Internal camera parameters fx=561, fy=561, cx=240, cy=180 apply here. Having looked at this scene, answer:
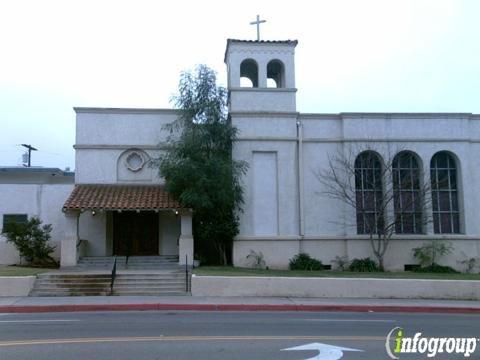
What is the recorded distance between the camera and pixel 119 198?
82.5ft

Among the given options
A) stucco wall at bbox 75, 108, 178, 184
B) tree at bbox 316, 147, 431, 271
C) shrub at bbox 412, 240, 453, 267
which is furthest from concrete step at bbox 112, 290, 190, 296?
shrub at bbox 412, 240, 453, 267

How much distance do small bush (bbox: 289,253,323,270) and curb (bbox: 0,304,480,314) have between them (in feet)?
28.3

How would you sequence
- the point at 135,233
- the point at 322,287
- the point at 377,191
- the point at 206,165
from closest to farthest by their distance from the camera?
the point at 322,287
the point at 206,165
the point at 377,191
the point at 135,233

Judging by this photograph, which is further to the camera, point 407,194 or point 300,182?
point 407,194

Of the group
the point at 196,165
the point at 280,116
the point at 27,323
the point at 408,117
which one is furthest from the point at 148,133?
the point at 27,323

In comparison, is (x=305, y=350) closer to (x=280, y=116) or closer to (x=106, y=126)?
(x=280, y=116)

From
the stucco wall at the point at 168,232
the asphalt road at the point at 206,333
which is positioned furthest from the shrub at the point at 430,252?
the stucco wall at the point at 168,232

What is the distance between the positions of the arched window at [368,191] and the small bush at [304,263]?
2.69 m

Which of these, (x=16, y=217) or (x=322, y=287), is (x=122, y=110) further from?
(x=322, y=287)

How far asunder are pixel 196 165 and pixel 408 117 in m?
10.7

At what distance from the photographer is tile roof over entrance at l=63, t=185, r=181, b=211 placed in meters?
24.2

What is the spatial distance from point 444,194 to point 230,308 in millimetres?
15416

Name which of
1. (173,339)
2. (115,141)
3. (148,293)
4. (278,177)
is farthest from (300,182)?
(173,339)

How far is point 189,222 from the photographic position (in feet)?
82.3
